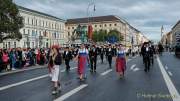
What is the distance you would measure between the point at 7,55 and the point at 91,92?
14.5m

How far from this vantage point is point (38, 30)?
124 m

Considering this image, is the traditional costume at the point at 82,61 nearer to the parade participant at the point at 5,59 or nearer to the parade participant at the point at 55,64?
the parade participant at the point at 55,64

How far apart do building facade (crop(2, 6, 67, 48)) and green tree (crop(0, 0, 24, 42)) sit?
71.9ft

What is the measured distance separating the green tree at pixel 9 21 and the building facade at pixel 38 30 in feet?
71.9

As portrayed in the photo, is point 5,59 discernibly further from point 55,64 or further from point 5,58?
point 55,64

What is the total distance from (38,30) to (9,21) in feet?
156

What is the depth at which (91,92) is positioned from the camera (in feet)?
42.7

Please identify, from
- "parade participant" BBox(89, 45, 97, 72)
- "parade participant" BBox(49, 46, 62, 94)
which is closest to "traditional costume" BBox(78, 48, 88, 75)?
"parade participant" BBox(49, 46, 62, 94)

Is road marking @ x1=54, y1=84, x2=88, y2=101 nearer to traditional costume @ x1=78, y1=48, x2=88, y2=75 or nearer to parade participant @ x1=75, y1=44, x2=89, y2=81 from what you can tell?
parade participant @ x1=75, y1=44, x2=89, y2=81

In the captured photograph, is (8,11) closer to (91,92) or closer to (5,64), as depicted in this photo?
(5,64)

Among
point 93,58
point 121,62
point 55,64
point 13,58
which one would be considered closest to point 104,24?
point 13,58

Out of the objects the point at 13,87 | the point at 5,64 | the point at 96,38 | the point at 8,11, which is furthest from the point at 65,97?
the point at 96,38

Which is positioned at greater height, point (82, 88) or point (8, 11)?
point (8, 11)

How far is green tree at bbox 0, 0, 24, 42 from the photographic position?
74400mm
